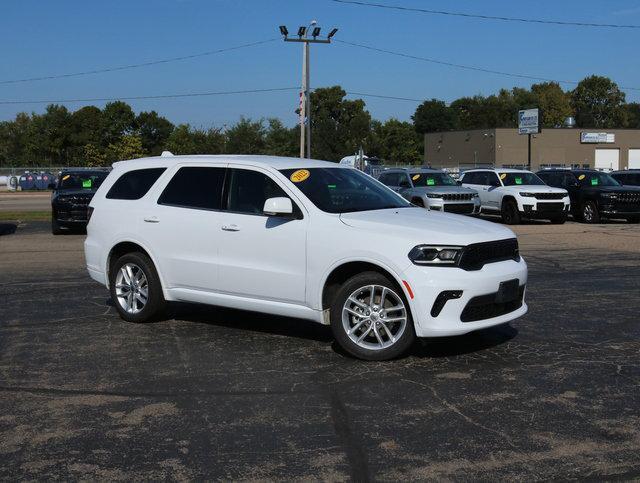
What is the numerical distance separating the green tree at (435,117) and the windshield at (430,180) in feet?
371

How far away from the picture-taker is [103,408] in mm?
5406

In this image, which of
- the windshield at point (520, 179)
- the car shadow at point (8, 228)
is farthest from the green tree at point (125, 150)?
the windshield at point (520, 179)

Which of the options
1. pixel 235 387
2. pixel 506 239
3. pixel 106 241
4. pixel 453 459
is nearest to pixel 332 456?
pixel 453 459

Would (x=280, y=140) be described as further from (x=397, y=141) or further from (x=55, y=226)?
(x=55, y=226)

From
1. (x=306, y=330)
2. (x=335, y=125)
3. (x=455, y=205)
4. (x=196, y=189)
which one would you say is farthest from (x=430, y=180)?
(x=335, y=125)

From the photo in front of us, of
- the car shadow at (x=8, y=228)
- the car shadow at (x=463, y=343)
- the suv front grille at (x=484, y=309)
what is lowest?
the car shadow at (x=463, y=343)

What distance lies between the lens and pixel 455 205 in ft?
72.4

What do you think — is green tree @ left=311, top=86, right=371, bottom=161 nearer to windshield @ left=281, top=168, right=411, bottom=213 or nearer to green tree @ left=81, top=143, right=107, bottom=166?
green tree @ left=81, top=143, right=107, bottom=166

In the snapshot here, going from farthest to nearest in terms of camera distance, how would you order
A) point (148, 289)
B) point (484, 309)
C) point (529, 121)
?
point (529, 121), point (148, 289), point (484, 309)

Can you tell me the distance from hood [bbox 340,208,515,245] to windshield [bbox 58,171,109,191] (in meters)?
14.6

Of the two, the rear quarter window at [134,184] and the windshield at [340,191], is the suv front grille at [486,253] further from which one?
the rear quarter window at [134,184]

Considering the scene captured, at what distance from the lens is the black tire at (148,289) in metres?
8.09

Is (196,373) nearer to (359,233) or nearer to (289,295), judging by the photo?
(289,295)

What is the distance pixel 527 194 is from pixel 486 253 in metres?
17.2
